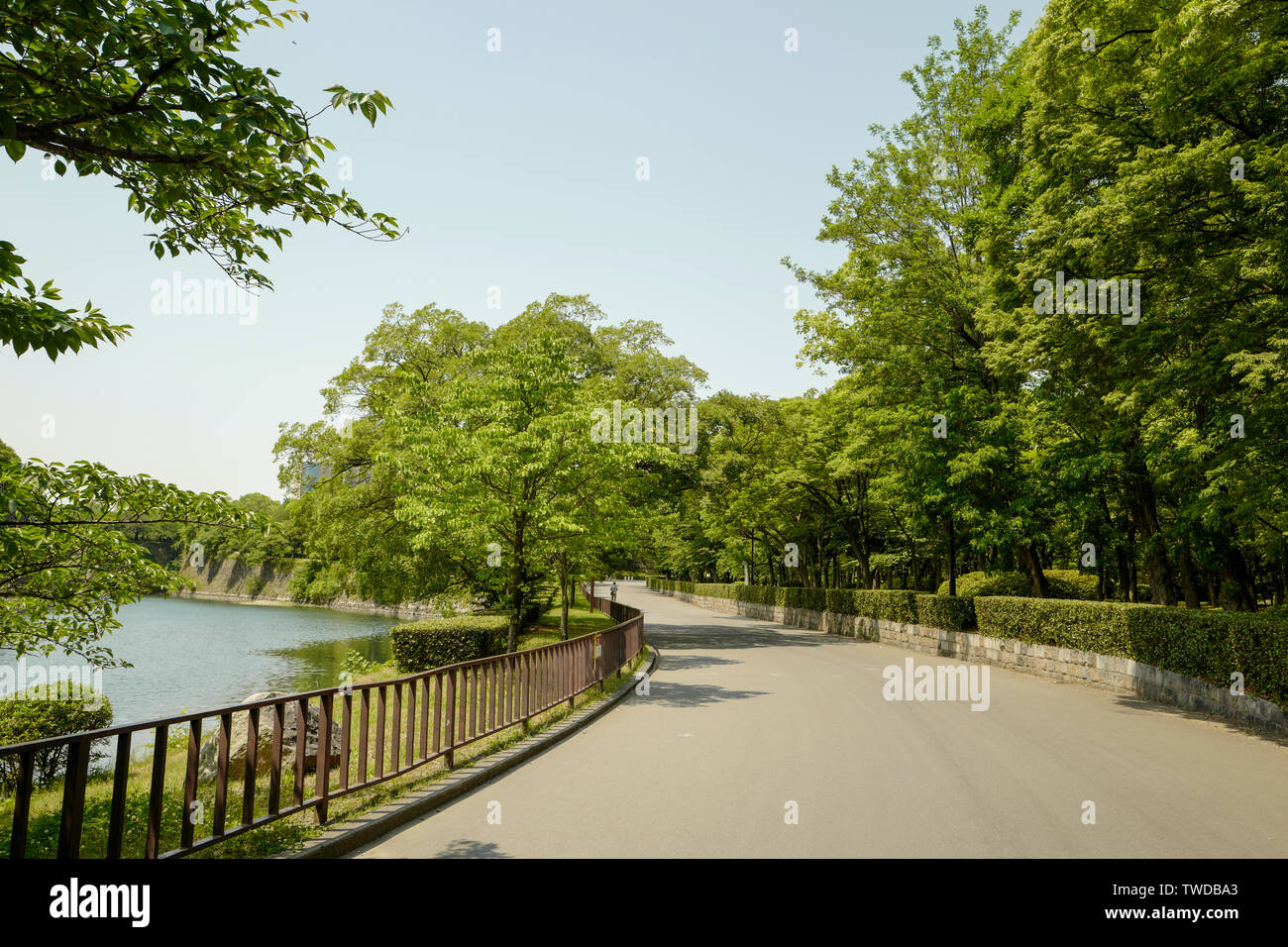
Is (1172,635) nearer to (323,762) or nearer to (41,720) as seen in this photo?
(323,762)

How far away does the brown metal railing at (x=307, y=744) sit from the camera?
397cm

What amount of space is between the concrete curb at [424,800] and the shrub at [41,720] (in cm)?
597

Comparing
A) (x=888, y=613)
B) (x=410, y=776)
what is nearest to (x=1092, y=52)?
(x=410, y=776)

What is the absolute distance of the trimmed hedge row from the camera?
22.7 m

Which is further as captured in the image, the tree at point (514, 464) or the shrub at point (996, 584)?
the shrub at point (996, 584)

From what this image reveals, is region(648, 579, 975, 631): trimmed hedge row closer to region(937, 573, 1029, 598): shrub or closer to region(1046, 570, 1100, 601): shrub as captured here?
region(937, 573, 1029, 598): shrub

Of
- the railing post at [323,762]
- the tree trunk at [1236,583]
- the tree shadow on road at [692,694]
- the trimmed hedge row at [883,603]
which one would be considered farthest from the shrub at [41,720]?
the tree trunk at [1236,583]

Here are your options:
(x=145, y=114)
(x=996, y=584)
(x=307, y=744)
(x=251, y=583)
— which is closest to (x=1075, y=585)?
(x=996, y=584)

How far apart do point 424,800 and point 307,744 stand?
2.64 m

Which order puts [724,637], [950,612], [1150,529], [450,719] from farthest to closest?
1. [724,637]
2. [950,612]
3. [1150,529]
4. [450,719]

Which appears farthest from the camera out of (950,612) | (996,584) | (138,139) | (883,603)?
(996,584)

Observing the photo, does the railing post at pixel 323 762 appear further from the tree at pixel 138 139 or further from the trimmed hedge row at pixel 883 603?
the trimmed hedge row at pixel 883 603

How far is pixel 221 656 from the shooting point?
117ft

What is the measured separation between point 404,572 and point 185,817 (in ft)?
64.7
